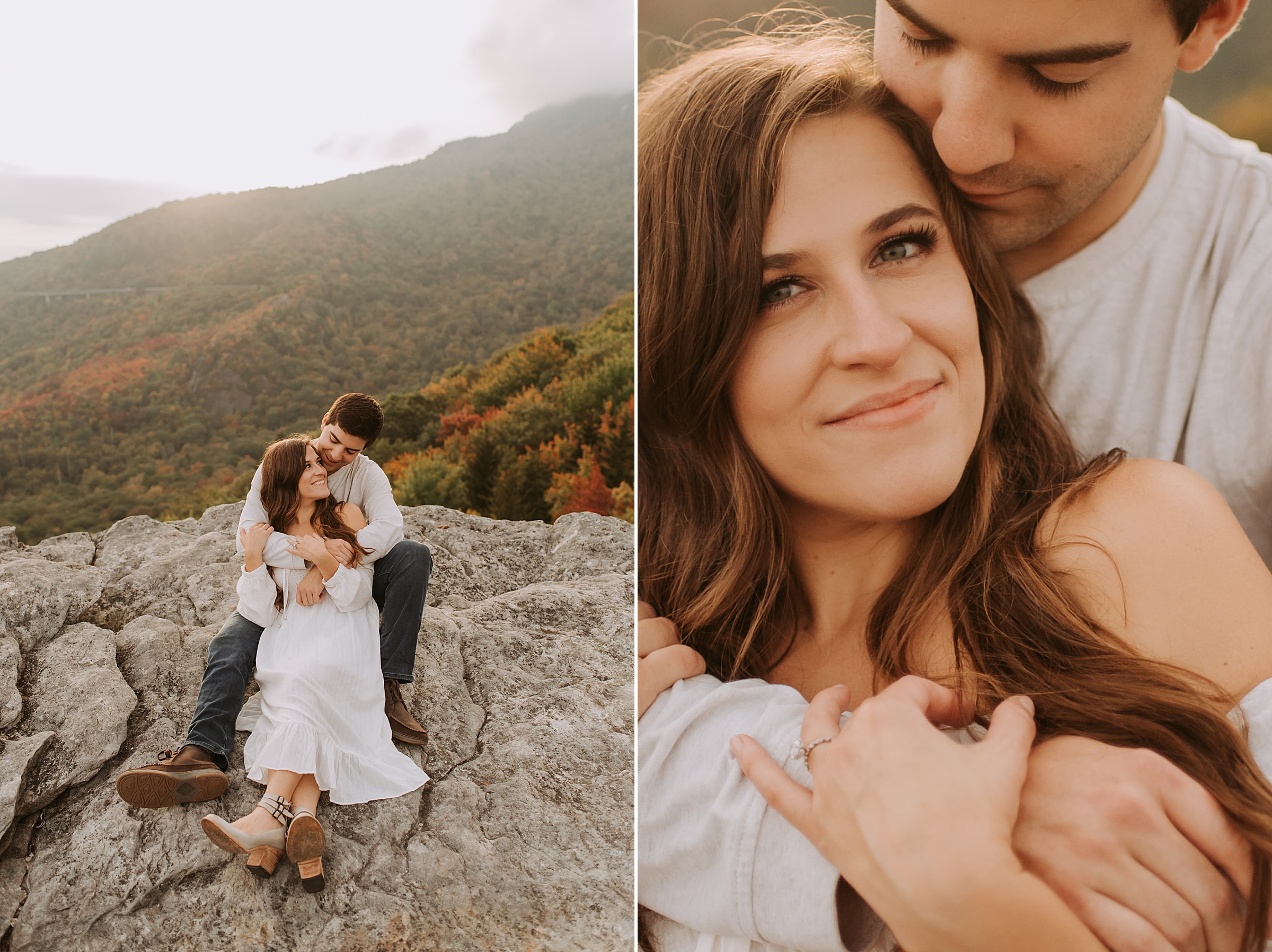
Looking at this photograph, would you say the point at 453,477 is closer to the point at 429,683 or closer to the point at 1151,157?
the point at 429,683

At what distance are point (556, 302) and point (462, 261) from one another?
15.8 inches

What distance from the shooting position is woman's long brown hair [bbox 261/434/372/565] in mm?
2438

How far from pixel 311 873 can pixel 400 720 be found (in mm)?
496

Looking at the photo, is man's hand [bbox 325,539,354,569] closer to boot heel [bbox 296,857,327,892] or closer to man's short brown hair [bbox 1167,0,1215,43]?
boot heel [bbox 296,857,327,892]

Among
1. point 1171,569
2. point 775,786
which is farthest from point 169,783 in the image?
point 1171,569

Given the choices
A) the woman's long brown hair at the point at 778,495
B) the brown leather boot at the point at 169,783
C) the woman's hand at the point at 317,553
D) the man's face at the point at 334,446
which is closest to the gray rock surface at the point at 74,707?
the brown leather boot at the point at 169,783

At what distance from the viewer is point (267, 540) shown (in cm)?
244

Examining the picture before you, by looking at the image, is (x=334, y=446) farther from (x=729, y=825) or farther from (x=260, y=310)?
(x=729, y=825)

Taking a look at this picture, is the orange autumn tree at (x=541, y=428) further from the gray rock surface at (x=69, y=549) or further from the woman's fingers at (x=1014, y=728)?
the woman's fingers at (x=1014, y=728)

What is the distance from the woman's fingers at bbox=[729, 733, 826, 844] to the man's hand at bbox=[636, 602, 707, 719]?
279 mm

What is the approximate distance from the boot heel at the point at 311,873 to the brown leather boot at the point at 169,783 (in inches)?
13.9

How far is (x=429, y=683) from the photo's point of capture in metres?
2.63

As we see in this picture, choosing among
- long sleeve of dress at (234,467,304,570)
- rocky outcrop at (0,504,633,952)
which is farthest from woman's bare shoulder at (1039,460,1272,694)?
long sleeve of dress at (234,467,304,570)

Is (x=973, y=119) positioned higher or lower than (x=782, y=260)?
higher
